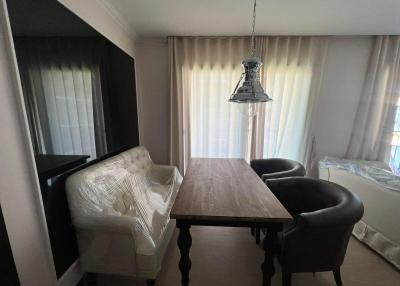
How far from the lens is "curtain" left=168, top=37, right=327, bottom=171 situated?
2.68 meters

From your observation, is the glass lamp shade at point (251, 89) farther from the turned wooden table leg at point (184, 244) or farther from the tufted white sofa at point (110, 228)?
the tufted white sofa at point (110, 228)

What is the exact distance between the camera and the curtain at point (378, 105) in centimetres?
260

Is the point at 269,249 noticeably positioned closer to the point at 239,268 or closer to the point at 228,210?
the point at 228,210

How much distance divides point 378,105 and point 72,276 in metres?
4.27

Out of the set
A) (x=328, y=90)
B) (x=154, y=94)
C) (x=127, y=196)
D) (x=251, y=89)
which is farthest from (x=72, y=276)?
(x=328, y=90)

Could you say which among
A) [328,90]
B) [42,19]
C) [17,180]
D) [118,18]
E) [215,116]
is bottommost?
[17,180]

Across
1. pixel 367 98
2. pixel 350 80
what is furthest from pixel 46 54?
pixel 367 98

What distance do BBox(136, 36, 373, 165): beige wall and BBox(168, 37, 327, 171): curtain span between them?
8.1 inches

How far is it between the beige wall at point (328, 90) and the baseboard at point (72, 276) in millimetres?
1911

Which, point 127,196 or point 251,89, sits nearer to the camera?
point 251,89

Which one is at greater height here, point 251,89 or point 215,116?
point 251,89

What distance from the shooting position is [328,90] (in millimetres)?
2812

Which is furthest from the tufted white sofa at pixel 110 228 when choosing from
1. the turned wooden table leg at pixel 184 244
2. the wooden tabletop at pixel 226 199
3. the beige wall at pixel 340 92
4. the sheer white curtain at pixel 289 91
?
the beige wall at pixel 340 92

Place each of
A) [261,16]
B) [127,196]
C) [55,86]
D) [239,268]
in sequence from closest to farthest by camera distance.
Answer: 1. [55,86]
2. [239,268]
3. [127,196]
4. [261,16]
